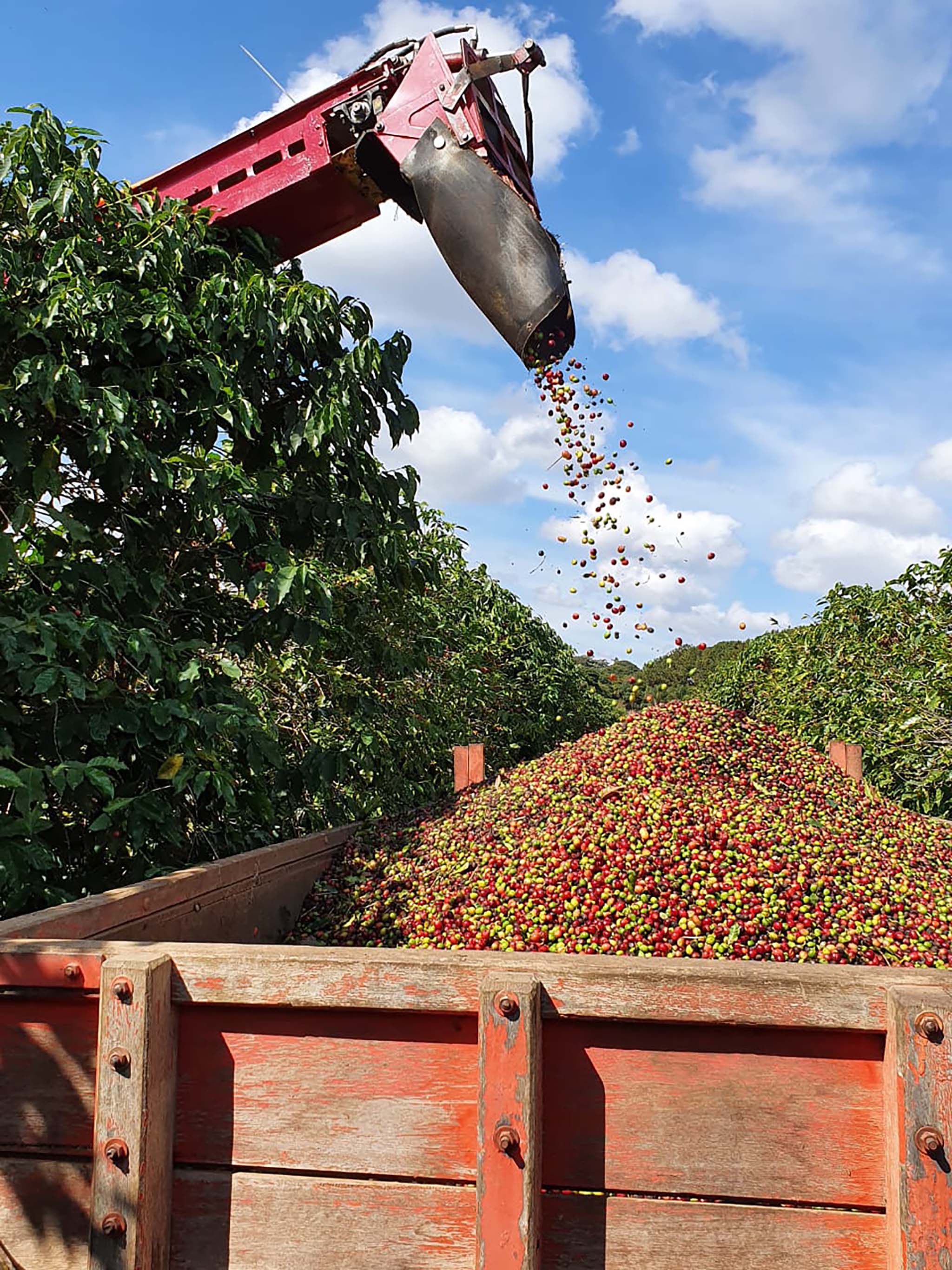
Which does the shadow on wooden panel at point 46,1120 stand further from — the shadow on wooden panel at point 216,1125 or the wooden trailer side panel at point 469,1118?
the shadow on wooden panel at point 216,1125

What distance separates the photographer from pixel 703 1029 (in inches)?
60.5

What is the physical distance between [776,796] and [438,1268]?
2772mm

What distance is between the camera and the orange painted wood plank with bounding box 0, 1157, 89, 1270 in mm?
1654

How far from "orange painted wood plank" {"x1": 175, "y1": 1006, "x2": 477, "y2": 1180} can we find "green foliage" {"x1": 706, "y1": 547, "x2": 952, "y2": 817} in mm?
5790

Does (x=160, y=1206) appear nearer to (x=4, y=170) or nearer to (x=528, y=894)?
(x=528, y=894)

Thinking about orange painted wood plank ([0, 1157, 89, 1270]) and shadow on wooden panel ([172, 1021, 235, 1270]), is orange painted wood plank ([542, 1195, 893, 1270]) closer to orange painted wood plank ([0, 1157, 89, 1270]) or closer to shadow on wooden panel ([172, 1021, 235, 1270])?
shadow on wooden panel ([172, 1021, 235, 1270])

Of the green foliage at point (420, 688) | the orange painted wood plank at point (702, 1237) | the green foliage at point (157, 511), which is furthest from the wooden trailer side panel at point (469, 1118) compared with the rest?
the green foliage at point (420, 688)

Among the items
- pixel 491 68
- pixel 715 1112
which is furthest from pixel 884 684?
pixel 715 1112

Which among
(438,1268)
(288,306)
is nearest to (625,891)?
(438,1268)

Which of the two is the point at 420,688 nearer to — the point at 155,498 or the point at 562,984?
the point at 155,498

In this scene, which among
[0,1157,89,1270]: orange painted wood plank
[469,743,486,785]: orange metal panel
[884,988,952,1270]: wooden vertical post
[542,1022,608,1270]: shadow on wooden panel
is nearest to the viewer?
[884,988,952,1270]: wooden vertical post

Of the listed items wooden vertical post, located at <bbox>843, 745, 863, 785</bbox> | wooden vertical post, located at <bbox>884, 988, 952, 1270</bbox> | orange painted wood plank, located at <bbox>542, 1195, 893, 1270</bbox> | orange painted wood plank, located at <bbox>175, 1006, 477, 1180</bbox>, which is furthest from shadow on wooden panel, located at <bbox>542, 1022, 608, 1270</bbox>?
wooden vertical post, located at <bbox>843, 745, 863, 785</bbox>

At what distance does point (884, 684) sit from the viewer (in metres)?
7.28

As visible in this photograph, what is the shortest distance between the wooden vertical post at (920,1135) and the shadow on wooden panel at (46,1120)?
4.39 ft
